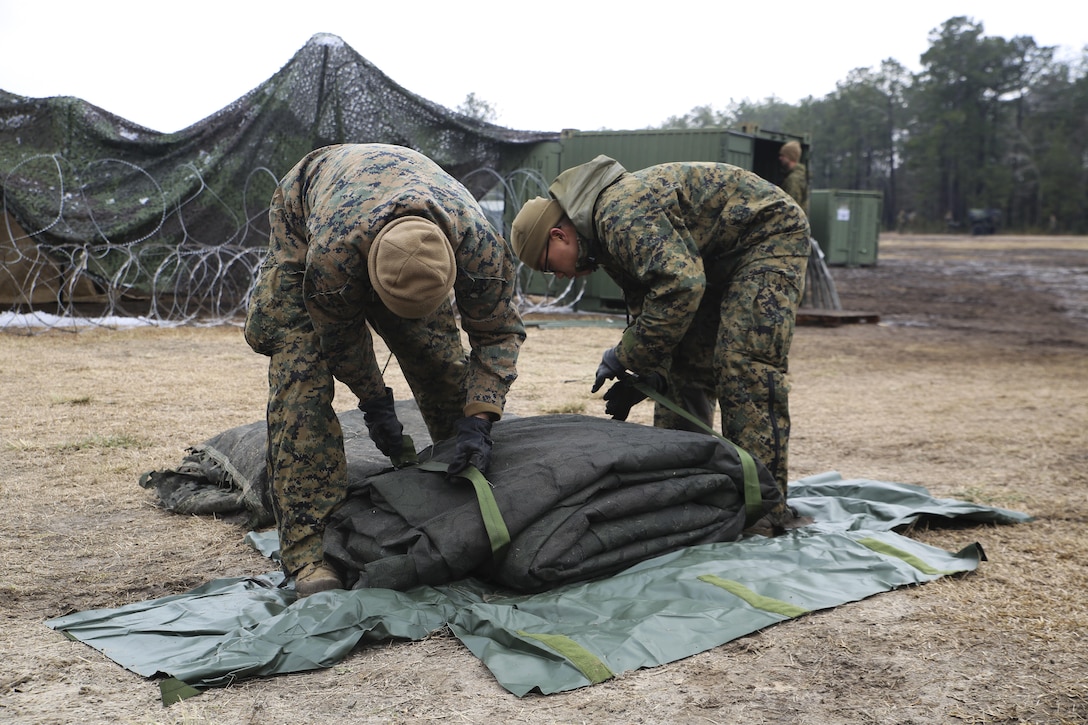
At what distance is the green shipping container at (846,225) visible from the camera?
21828 mm

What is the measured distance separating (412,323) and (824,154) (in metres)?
66.2

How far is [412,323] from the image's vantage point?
3496 millimetres

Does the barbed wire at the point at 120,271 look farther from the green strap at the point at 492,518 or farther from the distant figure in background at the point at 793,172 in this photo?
the green strap at the point at 492,518

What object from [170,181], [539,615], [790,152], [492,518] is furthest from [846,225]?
[539,615]

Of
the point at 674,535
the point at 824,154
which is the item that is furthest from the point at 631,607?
the point at 824,154

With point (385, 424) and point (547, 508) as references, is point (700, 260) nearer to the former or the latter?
point (547, 508)

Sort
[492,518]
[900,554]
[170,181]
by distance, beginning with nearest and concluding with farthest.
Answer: [492,518]
[900,554]
[170,181]

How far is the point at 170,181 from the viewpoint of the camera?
35.1 feet

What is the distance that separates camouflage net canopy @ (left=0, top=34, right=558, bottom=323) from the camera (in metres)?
9.95

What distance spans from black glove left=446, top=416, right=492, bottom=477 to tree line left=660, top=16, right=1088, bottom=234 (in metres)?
49.4

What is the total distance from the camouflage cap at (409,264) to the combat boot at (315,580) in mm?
967

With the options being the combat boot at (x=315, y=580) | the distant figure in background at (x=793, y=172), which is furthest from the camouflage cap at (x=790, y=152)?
the combat boot at (x=315, y=580)

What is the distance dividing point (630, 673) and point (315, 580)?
3.80 feet

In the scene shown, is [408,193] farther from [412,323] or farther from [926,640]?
[926,640]
